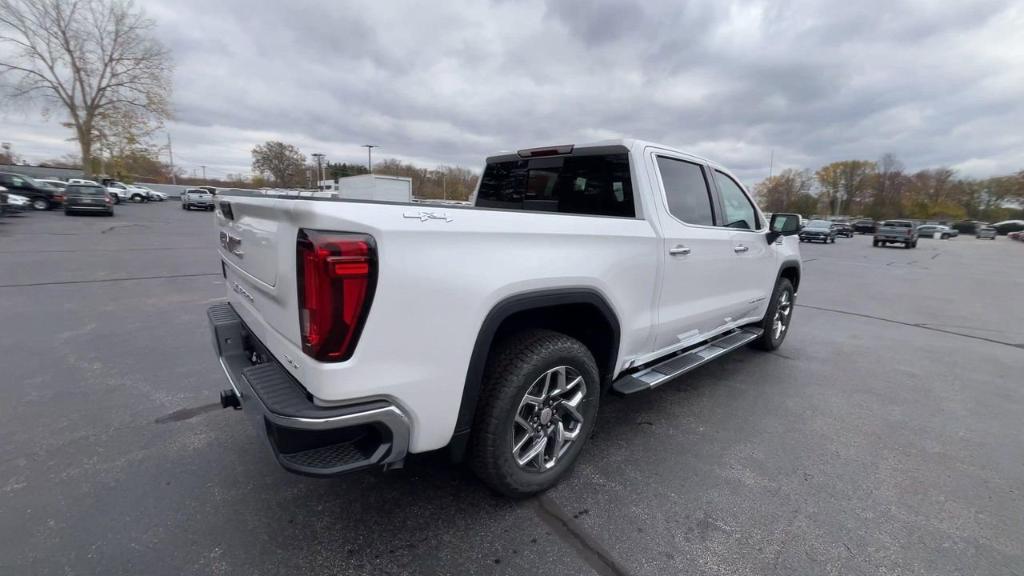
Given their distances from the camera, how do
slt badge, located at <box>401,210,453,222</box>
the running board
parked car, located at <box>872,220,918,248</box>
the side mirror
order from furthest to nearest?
parked car, located at <box>872,220,918,248</box>, the side mirror, the running board, slt badge, located at <box>401,210,453,222</box>

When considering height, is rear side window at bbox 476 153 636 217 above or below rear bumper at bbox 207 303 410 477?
above

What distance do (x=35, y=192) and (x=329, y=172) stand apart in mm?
33418

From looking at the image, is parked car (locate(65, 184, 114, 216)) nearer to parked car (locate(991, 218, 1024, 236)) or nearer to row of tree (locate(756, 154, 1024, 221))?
row of tree (locate(756, 154, 1024, 221))

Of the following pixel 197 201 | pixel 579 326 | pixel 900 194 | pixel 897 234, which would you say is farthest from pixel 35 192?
pixel 900 194

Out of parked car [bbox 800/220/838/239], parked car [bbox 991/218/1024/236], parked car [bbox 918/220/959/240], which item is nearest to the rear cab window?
parked car [bbox 800/220/838/239]

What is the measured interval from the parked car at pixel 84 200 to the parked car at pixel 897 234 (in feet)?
144

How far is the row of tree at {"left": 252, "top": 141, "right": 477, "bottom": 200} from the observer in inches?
2263

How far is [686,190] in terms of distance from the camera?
3.34m

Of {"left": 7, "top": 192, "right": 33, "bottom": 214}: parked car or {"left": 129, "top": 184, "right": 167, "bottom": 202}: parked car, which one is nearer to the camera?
{"left": 7, "top": 192, "right": 33, "bottom": 214}: parked car

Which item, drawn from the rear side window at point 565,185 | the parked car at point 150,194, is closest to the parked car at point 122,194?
the parked car at point 150,194

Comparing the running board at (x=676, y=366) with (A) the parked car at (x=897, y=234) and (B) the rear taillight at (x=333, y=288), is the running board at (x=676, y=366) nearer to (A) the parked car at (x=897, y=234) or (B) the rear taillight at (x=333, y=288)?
(B) the rear taillight at (x=333, y=288)

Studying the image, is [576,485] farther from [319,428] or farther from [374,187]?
[374,187]

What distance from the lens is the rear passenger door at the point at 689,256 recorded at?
9.69ft

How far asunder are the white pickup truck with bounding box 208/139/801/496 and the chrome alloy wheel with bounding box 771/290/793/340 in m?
1.91
